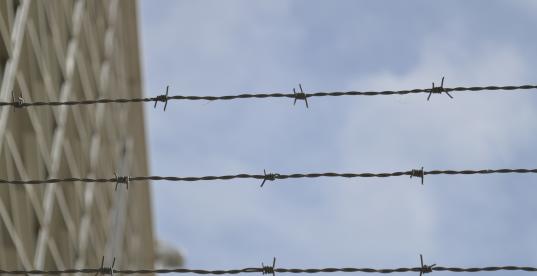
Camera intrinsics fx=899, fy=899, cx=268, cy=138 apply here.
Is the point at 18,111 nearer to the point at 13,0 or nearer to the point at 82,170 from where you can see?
the point at 13,0

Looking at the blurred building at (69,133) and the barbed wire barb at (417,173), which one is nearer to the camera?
the barbed wire barb at (417,173)

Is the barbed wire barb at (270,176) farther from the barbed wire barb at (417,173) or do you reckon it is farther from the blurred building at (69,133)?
the blurred building at (69,133)

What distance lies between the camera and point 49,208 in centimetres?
1664

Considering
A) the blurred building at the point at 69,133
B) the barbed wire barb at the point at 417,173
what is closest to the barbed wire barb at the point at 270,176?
the barbed wire barb at the point at 417,173

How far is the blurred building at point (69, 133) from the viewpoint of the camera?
13977 mm

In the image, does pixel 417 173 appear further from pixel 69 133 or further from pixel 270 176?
pixel 69 133

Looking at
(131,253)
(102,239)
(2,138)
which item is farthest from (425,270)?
(131,253)

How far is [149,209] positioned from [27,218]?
1564cm

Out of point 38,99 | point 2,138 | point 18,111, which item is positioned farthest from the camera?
point 38,99

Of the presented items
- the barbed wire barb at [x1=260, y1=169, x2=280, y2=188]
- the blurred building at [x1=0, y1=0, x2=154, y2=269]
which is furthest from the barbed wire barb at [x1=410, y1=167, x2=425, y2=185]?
the blurred building at [x1=0, y1=0, x2=154, y2=269]

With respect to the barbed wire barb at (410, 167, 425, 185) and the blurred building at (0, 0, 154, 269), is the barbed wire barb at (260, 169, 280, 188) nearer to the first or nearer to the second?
the barbed wire barb at (410, 167, 425, 185)

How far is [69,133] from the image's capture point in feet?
61.8

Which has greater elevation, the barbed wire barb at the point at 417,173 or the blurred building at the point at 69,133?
the blurred building at the point at 69,133

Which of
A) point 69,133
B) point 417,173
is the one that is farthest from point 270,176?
point 69,133
